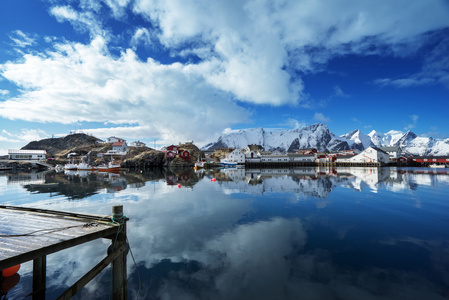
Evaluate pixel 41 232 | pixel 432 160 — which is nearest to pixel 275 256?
pixel 41 232

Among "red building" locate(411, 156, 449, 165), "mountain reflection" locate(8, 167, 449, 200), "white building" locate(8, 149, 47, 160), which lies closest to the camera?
"mountain reflection" locate(8, 167, 449, 200)

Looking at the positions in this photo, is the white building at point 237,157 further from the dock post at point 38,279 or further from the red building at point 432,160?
the dock post at point 38,279

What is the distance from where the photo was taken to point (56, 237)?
18.0 ft

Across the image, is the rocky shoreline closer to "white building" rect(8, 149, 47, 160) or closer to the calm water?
"white building" rect(8, 149, 47, 160)

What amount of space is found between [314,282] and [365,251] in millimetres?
4230

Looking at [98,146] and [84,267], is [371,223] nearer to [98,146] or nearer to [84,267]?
[84,267]

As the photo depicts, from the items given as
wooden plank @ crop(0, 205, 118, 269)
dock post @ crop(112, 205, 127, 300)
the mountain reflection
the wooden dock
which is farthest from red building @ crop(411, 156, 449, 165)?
wooden plank @ crop(0, 205, 118, 269)

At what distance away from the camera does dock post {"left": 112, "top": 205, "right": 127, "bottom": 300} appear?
19.8 feet

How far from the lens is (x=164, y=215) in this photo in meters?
16.1

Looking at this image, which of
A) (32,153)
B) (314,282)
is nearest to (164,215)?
(314,282)

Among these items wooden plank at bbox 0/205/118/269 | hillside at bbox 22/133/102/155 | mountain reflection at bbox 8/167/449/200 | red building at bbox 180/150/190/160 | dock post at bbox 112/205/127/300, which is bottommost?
mountain reflection at bbox 8/167/449/200

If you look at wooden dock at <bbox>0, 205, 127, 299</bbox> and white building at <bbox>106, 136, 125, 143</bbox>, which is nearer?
wooden dock at <bbox>0, 205, 127, 299</bbox>

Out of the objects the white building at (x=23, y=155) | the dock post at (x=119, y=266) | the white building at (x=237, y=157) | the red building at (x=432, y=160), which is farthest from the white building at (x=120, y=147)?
the red building at (x=432, y=160)

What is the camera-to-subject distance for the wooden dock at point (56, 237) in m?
4.82
